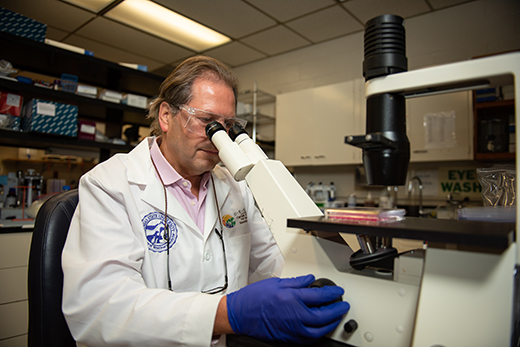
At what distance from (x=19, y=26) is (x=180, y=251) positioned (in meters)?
2.22

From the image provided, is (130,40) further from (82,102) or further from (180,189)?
(180,189)

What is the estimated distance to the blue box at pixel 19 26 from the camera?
207 centimetres

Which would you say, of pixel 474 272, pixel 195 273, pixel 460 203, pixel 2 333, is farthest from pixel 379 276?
pixel 460 203

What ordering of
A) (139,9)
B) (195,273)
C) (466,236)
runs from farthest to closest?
(139,9)
(195,273)
(466,236)

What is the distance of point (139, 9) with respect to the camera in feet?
9.37

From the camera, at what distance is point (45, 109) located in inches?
86.0

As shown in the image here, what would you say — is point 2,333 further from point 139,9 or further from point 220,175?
point 139,9

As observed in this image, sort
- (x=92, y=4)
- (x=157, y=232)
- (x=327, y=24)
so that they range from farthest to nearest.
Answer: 1. (x=327, y=24)
2. (x=92, y=4)
3. (x=157, y=232)

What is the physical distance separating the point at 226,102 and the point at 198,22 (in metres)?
2.36

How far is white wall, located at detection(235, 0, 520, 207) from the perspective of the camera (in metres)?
2.49

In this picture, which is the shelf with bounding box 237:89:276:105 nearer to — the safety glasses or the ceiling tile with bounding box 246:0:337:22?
the ceiling tile with bounding box 246:0:337:22

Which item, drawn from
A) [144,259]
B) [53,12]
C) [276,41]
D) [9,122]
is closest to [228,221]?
[144,259]

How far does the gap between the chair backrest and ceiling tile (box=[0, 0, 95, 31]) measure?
2819 millimetres

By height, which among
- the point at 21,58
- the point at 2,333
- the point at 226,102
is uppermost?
the point at 21,58
